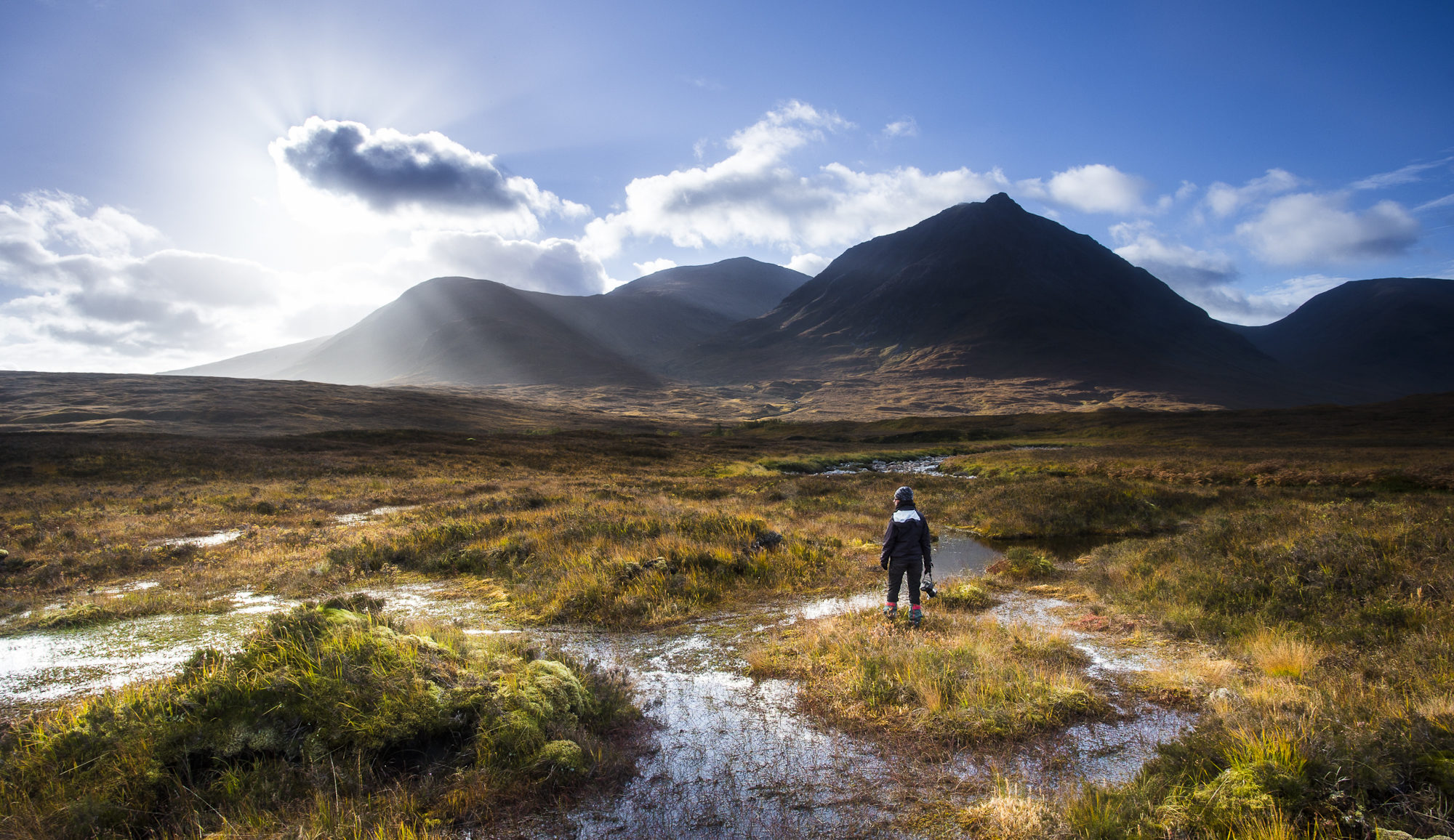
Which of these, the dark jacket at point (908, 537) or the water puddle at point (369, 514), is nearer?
the dark jacket at point (908, 537)

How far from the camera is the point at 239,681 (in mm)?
6246

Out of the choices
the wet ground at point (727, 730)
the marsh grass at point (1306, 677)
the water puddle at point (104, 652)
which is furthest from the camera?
the water puddle at point (104, 652)

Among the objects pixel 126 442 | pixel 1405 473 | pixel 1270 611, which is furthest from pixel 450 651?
pixel 126 442

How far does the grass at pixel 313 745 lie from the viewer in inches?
195

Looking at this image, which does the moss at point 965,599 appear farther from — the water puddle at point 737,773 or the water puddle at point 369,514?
the water puddle at point 369,514

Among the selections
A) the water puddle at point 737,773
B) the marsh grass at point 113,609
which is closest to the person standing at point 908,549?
the water puddle at point 737,773

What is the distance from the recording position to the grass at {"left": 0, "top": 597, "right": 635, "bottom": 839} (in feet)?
16.3

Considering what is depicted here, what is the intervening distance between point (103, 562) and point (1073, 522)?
28231 mm

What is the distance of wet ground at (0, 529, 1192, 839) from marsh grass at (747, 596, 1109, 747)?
0.99 ft

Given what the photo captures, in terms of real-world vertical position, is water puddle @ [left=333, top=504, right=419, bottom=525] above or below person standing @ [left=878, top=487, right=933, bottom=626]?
below

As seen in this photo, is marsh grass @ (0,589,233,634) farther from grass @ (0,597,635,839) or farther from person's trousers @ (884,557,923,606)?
person's trousers @ (884,557,923,606)

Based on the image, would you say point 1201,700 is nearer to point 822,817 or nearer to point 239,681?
point 822,817

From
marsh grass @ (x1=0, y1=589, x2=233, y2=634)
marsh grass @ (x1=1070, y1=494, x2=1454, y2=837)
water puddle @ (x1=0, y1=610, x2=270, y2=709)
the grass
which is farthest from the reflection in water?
marsh grass @ (x1=0, y1=589, x2=233, y2=634)

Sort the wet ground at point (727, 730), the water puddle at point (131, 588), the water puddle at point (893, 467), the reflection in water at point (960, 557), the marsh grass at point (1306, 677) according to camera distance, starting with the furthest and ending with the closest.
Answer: the water puddle at point (893, 467)
the reflection in water at point (960, 557)
the water puddle at point (131, 588)
the wet ground at point (727, 730)
the marsh grass at point (1306, 677)
